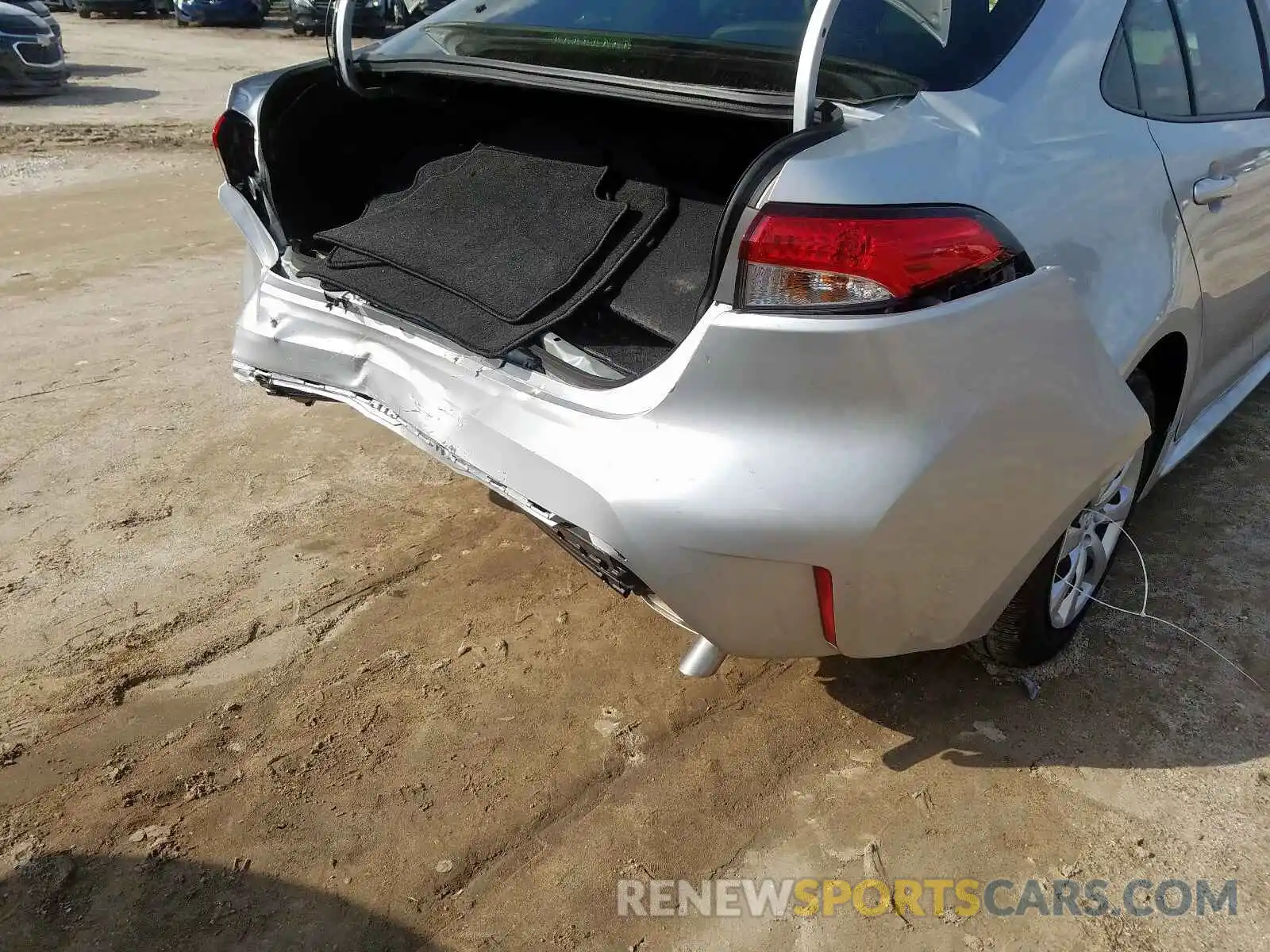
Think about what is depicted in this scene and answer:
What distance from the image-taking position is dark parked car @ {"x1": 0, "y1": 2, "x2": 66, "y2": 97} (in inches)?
488

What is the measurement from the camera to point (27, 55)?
12695mm

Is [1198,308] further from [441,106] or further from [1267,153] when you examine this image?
[441,106]

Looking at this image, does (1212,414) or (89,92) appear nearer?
(1212,414)

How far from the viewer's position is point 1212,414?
343 centimetres

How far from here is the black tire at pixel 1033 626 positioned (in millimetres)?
2486

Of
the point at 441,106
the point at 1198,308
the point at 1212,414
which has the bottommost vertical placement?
the point at 1212,414

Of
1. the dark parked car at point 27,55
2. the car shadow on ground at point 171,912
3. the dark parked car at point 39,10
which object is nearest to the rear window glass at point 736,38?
the car shadow on ground at point 171,912

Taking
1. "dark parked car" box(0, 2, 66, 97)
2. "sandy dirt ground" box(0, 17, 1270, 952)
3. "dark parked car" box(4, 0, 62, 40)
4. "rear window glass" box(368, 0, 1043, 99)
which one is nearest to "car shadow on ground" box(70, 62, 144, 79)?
"dark parked car" box(4, 0, 62, 40)

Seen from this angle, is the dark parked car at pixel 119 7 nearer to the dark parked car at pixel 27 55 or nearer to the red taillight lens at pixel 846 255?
the dark parked car at pixel 27 55

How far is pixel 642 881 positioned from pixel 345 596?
133 cm

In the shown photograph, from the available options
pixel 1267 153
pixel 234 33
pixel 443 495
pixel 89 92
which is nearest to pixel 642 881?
pixel 443 495

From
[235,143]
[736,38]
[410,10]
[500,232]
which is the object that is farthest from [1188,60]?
[410,10]

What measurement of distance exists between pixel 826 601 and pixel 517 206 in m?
1.40

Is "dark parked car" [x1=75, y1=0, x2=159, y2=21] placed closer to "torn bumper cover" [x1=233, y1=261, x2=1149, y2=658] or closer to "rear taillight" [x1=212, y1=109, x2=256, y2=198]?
"rear taillight" [x1=212, y1=109, x2=256, y2=198]
